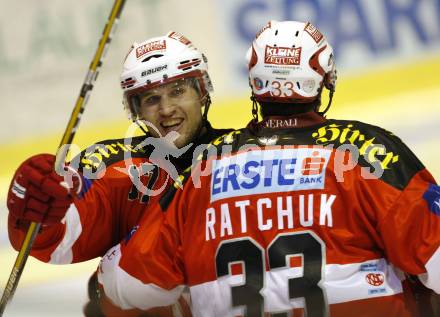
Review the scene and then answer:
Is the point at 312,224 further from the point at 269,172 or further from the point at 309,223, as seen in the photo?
the point at 269,172

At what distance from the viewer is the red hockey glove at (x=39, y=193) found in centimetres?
341

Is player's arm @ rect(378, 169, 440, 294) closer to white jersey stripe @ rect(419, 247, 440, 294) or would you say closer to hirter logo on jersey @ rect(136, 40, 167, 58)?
white jersey stripe @ rect(419, 247, 440, 294)

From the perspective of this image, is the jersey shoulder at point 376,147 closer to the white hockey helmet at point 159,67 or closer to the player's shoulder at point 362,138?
the player's shoulder at point 362,138

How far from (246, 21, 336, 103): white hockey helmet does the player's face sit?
0.77 meters

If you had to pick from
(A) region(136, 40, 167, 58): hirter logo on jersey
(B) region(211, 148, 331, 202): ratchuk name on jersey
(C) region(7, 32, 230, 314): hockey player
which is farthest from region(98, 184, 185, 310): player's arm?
(A) region(136, 40, 167, 58): hirter logo on jersey

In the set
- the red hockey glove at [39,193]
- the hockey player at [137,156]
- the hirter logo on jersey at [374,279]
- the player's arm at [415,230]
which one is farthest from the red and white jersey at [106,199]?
the player's arm at [415,230]

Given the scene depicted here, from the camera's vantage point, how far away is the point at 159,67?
4.25 m

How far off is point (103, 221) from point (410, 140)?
305 centimetres

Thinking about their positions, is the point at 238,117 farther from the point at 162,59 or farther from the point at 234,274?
the point at 234,274

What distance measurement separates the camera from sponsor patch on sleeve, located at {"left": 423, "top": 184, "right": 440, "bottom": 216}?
3.25 metres

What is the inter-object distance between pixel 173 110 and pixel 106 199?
0.50 m

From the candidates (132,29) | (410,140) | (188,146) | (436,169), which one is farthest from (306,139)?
(132,29)

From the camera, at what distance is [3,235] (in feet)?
20.4

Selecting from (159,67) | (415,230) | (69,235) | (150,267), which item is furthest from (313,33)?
(69,235)
